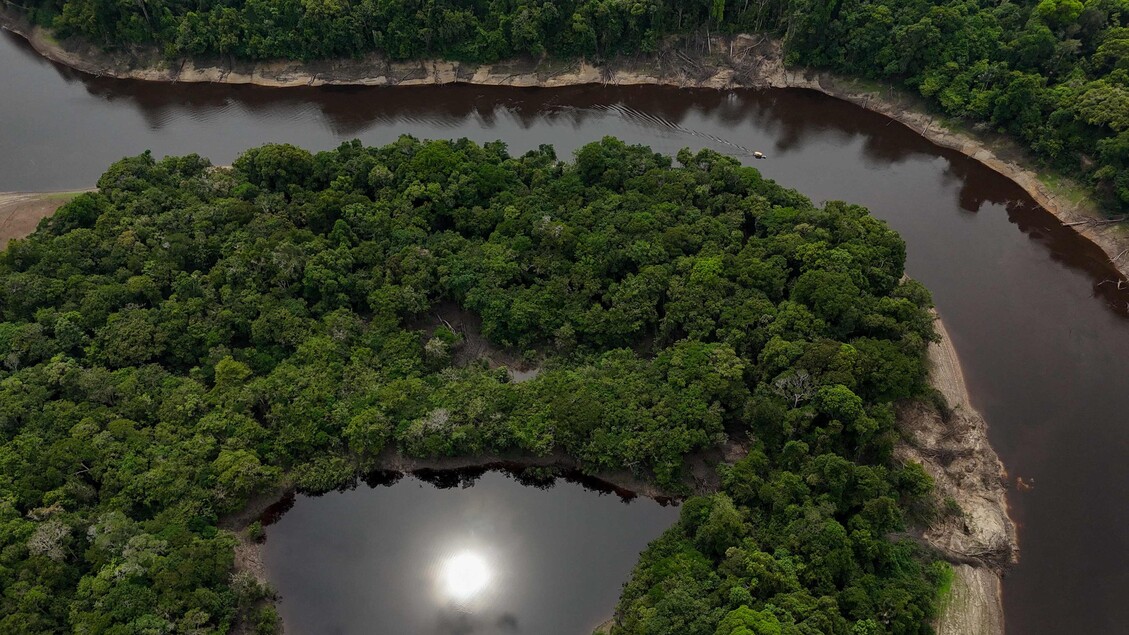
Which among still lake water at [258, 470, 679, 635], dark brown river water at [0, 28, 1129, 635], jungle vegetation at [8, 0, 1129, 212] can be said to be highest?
jungle vegetation at [8, 0, 1129, 212]

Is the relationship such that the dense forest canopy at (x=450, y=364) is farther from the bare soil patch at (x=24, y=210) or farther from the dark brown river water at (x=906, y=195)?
the bare soil patch at (x=24, y=210)

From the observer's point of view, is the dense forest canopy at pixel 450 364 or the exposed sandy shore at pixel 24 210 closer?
the dense forest canopy at pixel 450 364

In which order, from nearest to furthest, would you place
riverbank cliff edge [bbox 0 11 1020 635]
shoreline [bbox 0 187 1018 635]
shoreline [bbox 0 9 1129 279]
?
shoreline [bbox 0 187 1018 635] < riverbank cliff edge [bbox 0 11 1020 635] < shoreline [bbox 0 9 1129 279]

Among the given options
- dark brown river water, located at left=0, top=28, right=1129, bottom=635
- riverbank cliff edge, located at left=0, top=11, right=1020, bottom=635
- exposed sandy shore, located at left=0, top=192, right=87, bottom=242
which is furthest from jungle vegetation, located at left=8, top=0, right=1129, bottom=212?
exposed sandy shore, located at left=0, top=192, right=87, bottom=242

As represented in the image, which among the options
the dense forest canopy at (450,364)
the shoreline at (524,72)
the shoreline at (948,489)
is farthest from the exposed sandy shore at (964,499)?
the shoreline at (524,72)

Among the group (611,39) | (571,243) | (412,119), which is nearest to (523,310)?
(571,243)

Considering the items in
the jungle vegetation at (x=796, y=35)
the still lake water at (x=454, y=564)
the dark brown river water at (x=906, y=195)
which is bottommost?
the still lake water at (x=454, y=564)

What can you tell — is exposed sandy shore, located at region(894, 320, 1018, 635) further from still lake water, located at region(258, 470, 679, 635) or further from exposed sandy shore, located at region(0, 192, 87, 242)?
exposed sandy shore, located at region(0, 192, 87, 242)

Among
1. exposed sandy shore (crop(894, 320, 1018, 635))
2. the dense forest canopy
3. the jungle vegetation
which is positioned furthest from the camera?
the jungle vegetation
